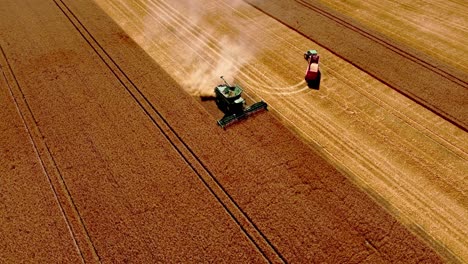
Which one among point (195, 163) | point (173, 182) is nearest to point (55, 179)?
point (173, 182)

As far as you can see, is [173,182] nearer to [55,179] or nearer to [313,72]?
[55,179]

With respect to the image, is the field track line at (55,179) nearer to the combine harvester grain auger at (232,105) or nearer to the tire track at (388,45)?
the combine harvester grain auger at (232,105)

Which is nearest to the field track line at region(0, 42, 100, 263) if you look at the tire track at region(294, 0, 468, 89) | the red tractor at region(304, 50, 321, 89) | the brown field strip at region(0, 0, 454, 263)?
the brown field strip at region(0, 0, 454, 263)

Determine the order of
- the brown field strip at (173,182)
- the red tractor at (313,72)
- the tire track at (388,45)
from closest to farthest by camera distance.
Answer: the brown field strip at (173,182) → the red tractor at (313,72) → the tire track at (388,45)

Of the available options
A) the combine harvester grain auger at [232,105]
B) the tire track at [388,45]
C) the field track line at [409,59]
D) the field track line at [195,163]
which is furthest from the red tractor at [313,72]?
the field track line at [195,163]

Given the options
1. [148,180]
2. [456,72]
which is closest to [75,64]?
[148,180]

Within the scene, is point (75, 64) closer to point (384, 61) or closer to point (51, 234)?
point (51, 234)

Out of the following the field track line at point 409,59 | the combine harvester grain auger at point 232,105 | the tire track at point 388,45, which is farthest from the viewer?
the tire track at point 388,45
